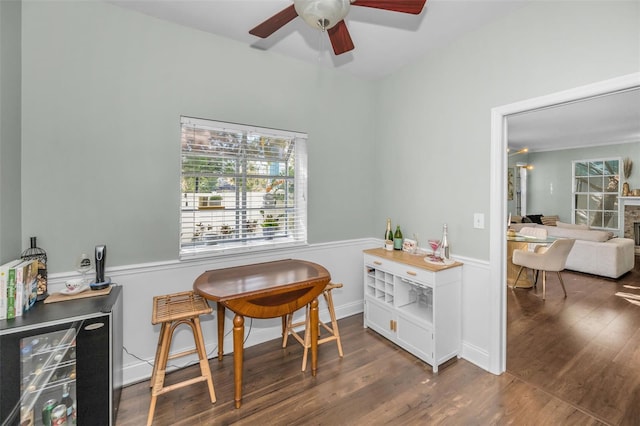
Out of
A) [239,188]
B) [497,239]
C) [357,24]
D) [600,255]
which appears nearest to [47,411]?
[239,188]

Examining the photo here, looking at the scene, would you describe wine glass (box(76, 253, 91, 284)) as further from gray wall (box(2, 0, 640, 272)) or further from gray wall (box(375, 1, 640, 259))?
gray wall (box(375, 1, 640, 259))

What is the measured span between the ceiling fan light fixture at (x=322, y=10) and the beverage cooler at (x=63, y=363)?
193cm

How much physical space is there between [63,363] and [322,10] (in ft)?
7.50

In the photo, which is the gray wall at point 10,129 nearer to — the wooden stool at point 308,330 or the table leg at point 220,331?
the table leg at point 220,331

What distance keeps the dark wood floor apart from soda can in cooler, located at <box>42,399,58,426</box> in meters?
0.41

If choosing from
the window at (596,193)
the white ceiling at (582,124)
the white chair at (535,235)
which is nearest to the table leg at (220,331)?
the white ceiling at (582,124)

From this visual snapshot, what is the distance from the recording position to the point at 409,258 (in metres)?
2.62

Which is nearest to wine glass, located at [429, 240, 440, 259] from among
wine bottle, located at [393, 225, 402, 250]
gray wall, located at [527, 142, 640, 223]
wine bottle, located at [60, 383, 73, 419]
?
wine bottle, located at [393, 225, 402, 250]

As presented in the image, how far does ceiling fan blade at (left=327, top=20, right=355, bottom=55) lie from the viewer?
1644 millimetres

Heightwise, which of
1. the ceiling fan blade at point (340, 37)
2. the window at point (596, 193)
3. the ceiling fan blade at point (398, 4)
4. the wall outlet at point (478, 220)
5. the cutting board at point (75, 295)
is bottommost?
the cutting board at point (75, 295)

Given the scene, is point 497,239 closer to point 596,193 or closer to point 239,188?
point 239,188

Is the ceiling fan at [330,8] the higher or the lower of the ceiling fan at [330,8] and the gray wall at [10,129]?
the higher

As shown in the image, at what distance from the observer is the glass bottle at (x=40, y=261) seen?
1712mm

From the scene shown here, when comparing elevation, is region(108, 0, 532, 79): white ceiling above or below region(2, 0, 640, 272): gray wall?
above
